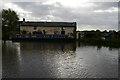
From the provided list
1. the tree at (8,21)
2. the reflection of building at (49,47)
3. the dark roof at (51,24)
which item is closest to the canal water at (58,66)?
the reflection of building at (49,47)

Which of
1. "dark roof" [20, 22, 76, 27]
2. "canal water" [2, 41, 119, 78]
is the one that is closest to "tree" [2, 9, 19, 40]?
"dark roof" [20, 22, 76, 27]

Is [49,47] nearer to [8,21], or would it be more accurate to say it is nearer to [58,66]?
[8,21]

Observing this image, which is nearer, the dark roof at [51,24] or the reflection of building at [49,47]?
the reflection of building at [49,47]

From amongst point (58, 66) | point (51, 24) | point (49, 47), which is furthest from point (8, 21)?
point (58, 66)

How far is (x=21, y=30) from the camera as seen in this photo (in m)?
80.0

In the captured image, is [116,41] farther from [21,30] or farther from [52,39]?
[21,30]

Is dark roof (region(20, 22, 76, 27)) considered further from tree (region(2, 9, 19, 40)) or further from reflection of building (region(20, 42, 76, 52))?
reflection of building (region(20, 42, 76, 52))

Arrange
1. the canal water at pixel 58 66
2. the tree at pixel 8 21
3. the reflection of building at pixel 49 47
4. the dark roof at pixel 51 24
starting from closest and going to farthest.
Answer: the canal water at pixel 58 66, the reflection of building at pixel 49 47, the tree at pixel 8 21, the dark roof at pixel 51 24

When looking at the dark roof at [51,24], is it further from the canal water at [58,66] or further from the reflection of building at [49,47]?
the canal water at [58,66]

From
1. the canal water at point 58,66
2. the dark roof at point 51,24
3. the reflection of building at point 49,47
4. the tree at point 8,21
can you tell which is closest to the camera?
the canal water at point 58,66

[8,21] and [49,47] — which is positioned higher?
[8,21]

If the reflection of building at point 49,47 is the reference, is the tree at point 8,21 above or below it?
above

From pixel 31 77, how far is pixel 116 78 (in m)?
3.85

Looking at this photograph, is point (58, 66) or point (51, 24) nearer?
point (58, 66)
